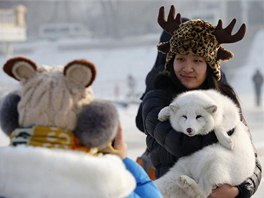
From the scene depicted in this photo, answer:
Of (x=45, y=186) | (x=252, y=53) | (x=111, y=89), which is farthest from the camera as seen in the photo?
(x=252, y=53)

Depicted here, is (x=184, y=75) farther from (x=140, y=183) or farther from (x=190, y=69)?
(x=140, y=183)

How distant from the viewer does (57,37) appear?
204ft

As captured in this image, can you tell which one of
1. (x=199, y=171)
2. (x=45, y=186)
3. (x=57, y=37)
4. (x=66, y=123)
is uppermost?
(x=66, y=123)

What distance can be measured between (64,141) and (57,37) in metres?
60.2

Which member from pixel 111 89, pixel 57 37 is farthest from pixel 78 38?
pixel 111 89

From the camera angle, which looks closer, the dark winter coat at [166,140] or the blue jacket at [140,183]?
the blue jacket at [140,183]

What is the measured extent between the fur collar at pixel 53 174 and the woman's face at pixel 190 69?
3.75 ft

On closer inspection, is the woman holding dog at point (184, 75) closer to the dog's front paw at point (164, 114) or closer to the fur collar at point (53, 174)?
the dog's front paw at point (164, 114)

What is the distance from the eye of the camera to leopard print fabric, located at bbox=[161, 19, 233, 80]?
3369 millimetres

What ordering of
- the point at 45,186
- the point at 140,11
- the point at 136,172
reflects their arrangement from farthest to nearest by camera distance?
1. the point at 140,11
2. the point at 136,172
3. the point at 45,186

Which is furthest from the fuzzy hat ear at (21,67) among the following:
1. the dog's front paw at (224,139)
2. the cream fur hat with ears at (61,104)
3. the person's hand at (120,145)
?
the dog's front paw at (224,139)

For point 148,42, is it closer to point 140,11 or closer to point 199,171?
point 140,11

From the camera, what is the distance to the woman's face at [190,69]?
3422 millimetres

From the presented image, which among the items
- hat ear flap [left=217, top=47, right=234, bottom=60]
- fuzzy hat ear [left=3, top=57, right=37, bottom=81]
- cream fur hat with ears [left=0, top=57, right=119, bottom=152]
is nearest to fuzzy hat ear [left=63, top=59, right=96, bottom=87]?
cream fur hat with ears [left=0, top=57, right=119, bottom=152]
